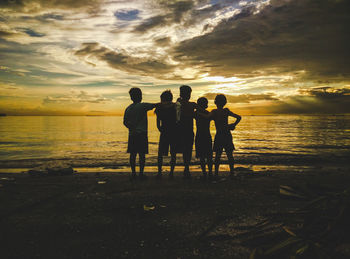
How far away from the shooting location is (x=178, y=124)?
6.16 metres

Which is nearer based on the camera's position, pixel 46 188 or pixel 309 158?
pixel 46 188

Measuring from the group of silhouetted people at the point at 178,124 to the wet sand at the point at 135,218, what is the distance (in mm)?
974

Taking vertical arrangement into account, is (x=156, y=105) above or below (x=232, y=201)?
above

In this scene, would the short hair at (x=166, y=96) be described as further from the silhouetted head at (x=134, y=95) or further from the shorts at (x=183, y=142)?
the shorts at (x=183, y=142)

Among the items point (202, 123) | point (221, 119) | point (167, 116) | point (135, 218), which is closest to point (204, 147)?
point (202, 123)

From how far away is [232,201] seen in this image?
414 centimetres

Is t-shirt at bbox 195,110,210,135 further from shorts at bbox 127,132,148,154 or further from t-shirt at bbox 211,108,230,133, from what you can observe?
shorts at bbox 127,132,148,154

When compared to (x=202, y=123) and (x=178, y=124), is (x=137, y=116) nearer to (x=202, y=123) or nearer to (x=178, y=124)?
(x=178, y=124)

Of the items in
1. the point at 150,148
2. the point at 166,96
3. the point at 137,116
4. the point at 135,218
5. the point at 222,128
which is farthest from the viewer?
the point at 150,148

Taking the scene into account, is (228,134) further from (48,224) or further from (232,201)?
(48,224)

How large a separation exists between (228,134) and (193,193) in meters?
2.37

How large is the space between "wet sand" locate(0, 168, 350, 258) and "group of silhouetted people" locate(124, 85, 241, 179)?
974 mm

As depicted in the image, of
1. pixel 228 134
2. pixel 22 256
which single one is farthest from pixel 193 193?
pixel 22 256

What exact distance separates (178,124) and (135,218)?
325 centimetres
